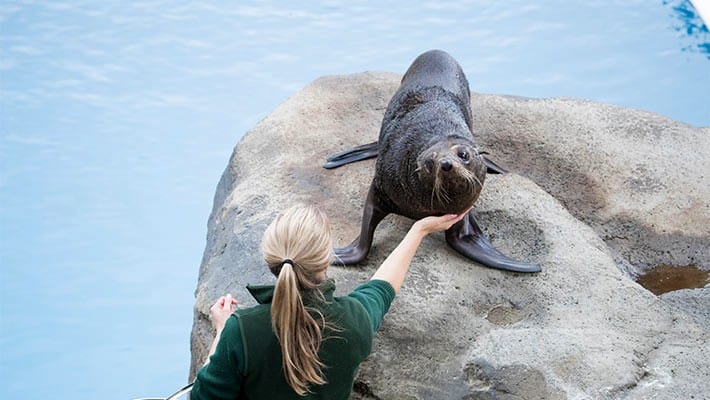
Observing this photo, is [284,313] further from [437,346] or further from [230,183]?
[230,183]

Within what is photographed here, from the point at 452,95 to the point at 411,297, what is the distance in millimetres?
1443

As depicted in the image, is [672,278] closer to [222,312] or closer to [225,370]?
[222,312]

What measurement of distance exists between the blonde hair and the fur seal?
131 cm

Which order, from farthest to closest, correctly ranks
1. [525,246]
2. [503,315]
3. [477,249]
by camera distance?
[525,246], [477,249], [503,315]

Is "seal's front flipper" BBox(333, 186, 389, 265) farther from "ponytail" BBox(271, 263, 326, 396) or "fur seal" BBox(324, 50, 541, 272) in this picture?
"ponytail" BBox(271, 263, 326, 396)

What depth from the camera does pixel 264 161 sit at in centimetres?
554

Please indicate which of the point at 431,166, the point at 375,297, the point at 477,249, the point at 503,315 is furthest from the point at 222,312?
the point at 477,249

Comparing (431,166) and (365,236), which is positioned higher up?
(431,166)

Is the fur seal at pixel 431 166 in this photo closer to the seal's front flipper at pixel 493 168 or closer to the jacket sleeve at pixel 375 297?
the seal's front flipper at pixel 493 168

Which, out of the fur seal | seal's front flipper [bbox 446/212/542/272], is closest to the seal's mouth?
the fur seal

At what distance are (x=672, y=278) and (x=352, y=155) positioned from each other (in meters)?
1.94

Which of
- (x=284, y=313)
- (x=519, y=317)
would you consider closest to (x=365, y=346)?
(x=284, y=313)

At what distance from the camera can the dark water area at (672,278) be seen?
16.2ft

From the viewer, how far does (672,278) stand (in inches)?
198
